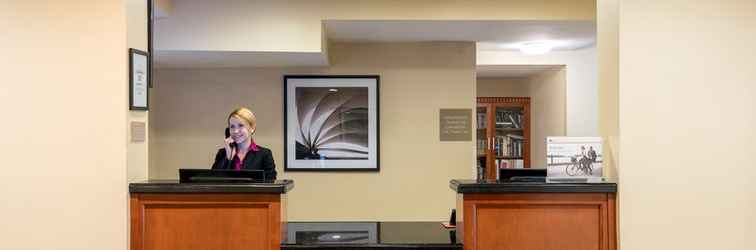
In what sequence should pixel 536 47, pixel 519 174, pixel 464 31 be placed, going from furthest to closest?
pixel 536 47, pixel 464 31, pixel 519 174

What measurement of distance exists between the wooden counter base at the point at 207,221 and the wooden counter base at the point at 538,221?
889 millimetres

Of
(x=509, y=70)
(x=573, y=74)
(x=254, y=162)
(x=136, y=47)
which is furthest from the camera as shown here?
(x=509, y=70)

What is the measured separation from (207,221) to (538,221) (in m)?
1.51

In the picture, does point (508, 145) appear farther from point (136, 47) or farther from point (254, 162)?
point (136, 47)

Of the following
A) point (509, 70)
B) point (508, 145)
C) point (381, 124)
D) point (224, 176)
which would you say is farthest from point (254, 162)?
point (508, 145)

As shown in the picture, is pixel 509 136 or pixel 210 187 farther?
pixel 509 136

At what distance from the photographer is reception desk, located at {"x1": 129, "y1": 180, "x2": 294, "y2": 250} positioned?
3076mm

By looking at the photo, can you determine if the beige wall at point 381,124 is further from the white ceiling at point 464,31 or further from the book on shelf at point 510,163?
the book on shelf at point 510,163

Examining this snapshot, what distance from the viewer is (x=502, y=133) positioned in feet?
28.2

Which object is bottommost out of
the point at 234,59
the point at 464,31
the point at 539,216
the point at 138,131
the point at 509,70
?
the point at 539,216
